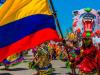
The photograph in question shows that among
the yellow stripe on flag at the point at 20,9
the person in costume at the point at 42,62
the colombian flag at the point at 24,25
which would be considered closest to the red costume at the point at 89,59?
the colombian flag at the point at 24,25

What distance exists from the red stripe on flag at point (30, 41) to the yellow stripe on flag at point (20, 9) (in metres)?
0.40

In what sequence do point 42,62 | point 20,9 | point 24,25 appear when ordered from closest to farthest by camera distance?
point 20,9, point 24,25, point 42,62

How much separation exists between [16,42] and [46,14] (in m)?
0.81

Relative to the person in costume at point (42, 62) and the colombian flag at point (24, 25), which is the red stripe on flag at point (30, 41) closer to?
the colombian flag at point (24, 25)

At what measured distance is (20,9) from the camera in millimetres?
9078

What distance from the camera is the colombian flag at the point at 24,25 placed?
901 cm

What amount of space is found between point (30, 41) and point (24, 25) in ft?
1.20

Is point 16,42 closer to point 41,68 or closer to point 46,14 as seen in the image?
point 46,14

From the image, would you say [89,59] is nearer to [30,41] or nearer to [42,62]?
[30,41]

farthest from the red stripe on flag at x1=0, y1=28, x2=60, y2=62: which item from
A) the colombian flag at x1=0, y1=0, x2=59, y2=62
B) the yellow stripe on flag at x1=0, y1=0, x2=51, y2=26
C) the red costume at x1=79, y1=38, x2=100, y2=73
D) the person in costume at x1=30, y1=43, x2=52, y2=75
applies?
the person in costume at x1=30, y1=43, x2=52, y2=75

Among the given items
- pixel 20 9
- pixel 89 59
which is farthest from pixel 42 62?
pixel 20 9

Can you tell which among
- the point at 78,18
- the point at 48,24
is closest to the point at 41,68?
the point at 48,24

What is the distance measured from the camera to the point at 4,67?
2358 centimetres

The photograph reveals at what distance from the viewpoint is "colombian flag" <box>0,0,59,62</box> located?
9.01 meters
